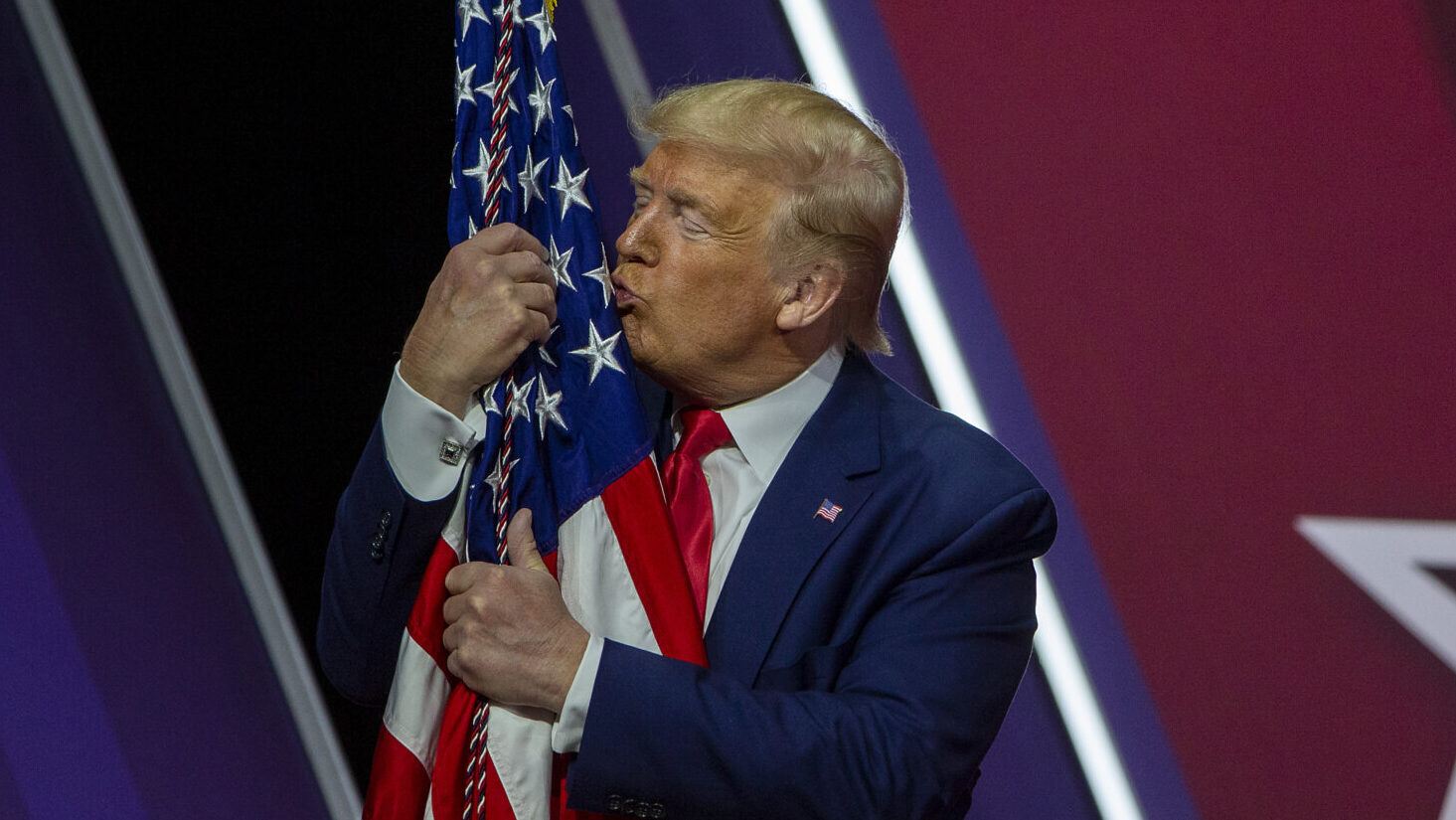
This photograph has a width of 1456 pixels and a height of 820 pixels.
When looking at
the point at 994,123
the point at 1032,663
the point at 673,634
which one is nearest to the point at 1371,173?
the point at 994,123

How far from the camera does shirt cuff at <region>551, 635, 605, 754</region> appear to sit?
1.50 meters

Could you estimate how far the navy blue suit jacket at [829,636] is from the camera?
1494mm

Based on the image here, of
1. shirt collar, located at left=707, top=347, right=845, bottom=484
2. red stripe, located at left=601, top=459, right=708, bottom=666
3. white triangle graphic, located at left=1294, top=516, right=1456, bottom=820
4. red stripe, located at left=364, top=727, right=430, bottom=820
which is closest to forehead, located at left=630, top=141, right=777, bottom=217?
shirt collar, located at left=707, top=347, right=845, bottom=484

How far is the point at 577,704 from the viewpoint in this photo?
1.50 meters

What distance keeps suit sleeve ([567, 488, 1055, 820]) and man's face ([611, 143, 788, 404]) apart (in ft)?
1.30

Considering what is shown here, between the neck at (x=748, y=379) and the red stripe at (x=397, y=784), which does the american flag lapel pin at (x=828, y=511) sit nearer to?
the neck at (x=748, y=379)

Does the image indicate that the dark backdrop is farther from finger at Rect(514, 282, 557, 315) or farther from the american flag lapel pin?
the american flag lapel pin

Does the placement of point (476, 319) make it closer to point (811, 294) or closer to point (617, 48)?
point (811, 294)

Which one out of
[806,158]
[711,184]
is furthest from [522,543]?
[806,158]

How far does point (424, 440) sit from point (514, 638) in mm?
279

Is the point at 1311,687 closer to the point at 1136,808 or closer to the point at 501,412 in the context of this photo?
the point at 1136,808

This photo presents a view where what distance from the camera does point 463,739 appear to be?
1.60m

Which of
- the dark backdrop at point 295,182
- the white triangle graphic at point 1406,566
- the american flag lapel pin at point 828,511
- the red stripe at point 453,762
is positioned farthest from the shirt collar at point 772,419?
the white triangle graphic at point 1406,566

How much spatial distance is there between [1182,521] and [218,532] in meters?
1.93
